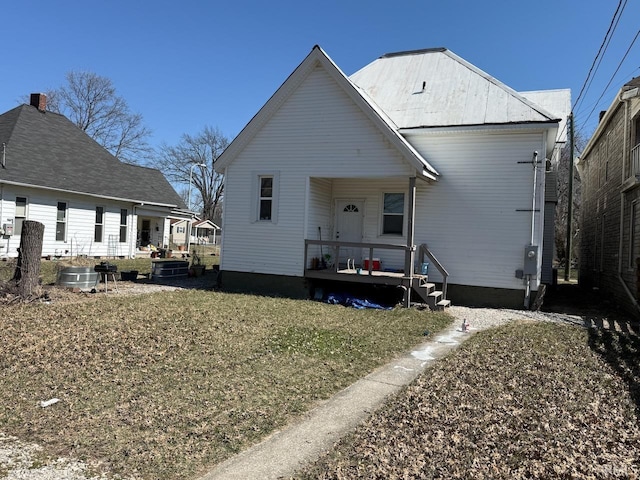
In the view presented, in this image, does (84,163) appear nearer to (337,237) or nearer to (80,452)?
(337,237)

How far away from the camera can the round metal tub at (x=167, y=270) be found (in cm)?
1616

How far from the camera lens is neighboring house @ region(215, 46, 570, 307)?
12.1m

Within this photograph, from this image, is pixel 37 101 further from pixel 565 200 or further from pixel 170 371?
pixel 565 200

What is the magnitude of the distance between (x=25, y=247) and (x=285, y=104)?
7736mm

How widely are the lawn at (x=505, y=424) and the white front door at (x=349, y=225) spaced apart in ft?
25.2

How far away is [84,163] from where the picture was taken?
73.8ft

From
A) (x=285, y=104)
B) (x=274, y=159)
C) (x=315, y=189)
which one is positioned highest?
(x=285, y=104)

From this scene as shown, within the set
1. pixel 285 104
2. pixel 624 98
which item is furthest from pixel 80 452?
pixel 624 98

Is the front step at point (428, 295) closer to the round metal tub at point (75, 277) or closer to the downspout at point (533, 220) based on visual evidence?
the downspout at point (533, 220)

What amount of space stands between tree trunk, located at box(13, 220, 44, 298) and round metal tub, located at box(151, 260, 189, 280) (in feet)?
18.0

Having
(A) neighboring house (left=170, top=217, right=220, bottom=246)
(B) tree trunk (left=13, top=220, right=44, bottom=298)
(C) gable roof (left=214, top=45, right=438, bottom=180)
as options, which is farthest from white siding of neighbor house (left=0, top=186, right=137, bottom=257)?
(A) neighboring house (left=170, top=217, right=220, bottom=246)

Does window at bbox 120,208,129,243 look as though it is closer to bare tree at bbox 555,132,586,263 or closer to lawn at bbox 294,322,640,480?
lawn at bbox 294,322,640,480

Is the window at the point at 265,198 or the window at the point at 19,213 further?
the window at the point at 19,213

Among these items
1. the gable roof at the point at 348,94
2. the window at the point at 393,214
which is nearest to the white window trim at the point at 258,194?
the gable roof at the point at 348,94
